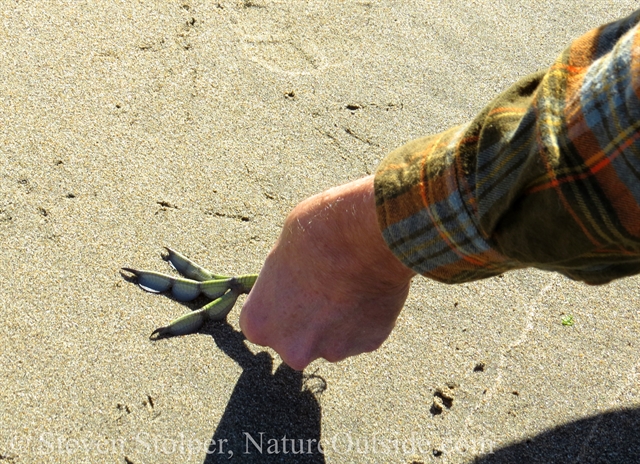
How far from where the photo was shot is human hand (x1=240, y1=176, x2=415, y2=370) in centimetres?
142

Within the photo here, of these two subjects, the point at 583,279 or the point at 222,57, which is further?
the point at 222,57

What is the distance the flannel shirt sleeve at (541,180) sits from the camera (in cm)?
95

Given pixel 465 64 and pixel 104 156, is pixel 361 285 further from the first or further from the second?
pixel 465 64

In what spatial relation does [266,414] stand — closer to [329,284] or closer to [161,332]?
[161,332]

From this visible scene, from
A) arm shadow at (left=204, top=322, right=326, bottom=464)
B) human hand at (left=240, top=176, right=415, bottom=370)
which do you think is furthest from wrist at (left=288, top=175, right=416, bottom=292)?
arm shadow at (left=204, top=322, right=326, bottom=464)

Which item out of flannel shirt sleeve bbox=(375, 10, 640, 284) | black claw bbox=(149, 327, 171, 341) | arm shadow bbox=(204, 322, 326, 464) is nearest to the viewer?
flannel shirt sleeve bbox=(375, 10, 640, 284)

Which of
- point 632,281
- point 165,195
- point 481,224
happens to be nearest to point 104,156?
point 165,195

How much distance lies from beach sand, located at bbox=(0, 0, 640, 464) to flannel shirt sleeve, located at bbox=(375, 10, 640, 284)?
0.86 meters

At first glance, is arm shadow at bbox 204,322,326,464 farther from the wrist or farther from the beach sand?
the wrist

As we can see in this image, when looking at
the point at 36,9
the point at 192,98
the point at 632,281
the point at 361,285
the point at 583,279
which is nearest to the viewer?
the point at 583,279

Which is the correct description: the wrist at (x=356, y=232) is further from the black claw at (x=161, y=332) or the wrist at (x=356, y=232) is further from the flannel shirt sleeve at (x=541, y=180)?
the black claw at (x=161, y=332)

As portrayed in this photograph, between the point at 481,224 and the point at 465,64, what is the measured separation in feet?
6.41

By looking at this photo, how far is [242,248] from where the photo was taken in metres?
2.27

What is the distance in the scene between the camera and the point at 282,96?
2.67 meters
